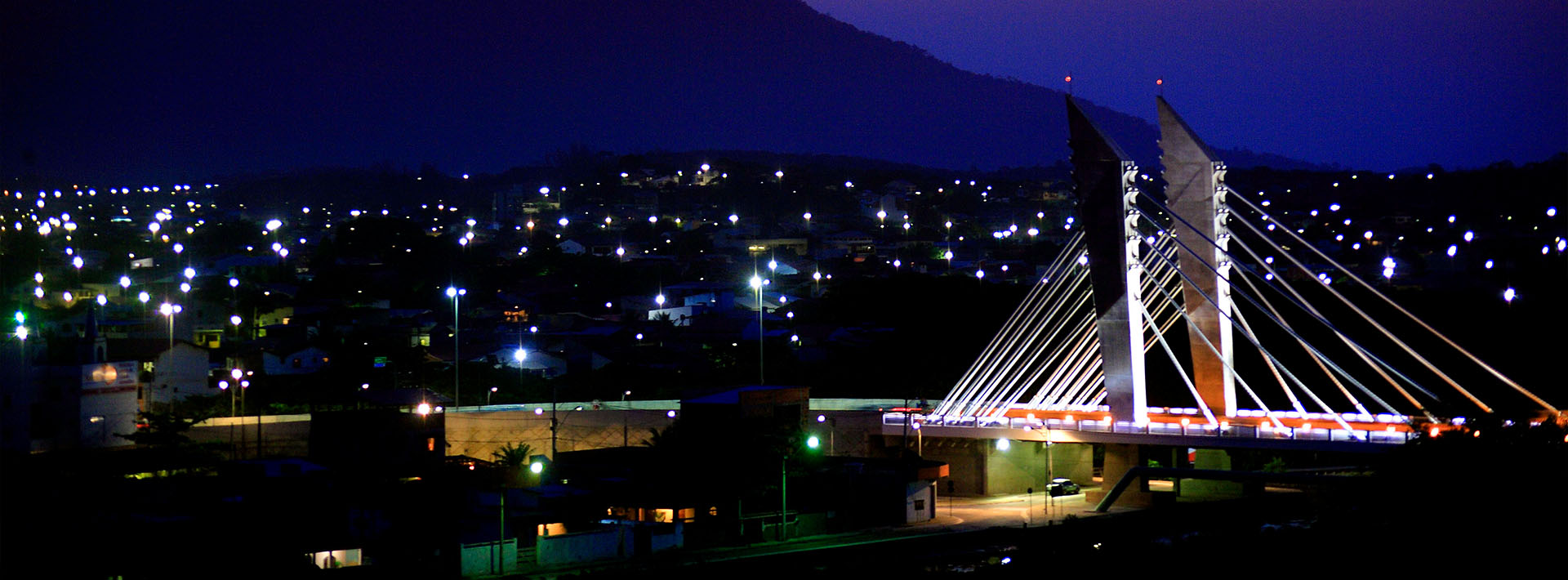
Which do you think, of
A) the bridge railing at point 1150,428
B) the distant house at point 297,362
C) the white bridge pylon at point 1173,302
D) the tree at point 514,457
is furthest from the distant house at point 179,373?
the white bridge pylon at point 1173,302

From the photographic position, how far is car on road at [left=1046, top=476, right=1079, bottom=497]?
100 feet

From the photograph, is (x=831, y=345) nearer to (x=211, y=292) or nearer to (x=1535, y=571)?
(x=211, y=292)

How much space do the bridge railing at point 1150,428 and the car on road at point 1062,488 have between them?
4.12ft

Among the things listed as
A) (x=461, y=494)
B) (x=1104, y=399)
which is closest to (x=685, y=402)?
(x=461, y=494)

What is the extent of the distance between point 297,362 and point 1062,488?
2906cm

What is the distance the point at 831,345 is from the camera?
5494 cm

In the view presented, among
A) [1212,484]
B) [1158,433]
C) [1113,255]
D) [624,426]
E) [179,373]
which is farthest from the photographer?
[179,373]

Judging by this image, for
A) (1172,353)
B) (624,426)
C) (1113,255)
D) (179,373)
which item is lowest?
(624,426)

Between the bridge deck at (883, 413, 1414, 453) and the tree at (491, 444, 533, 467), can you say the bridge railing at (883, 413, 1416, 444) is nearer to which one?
the bridge deck at (883, 413, 1414, 453)

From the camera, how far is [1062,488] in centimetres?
3092

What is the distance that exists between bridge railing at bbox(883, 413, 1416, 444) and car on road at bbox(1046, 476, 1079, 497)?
126cm

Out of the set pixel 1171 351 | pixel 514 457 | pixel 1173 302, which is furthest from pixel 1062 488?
pixel 514 457

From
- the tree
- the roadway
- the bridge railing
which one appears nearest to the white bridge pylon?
the bridge railing

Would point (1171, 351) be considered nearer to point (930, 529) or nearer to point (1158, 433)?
point (1158, 433)
